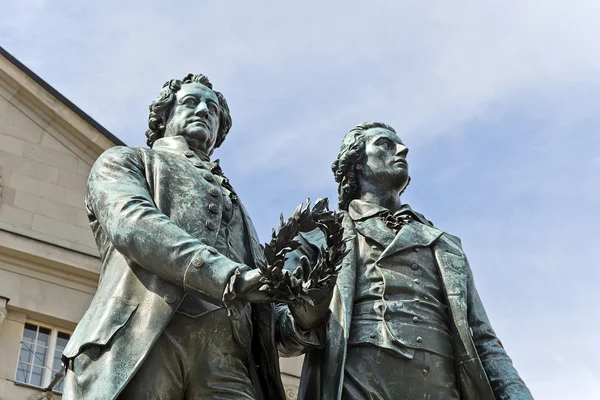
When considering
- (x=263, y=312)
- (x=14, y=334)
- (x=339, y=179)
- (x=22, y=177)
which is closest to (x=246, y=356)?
(x=263, y=312)

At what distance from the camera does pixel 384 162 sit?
31.3 feet

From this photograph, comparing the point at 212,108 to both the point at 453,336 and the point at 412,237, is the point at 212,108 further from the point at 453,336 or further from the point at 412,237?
the point at 453,336

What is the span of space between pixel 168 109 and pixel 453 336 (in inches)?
89.8

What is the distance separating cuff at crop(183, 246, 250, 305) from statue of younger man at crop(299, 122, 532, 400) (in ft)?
3.36

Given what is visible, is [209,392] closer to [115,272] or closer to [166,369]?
[166,369]

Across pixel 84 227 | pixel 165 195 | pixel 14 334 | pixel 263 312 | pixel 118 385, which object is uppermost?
pixel 84 227

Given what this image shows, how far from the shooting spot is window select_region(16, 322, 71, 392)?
24.1 meters

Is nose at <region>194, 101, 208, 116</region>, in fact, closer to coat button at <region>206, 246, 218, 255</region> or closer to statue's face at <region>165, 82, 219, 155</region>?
statue's face at <region>165, 82, 219, 155</region>

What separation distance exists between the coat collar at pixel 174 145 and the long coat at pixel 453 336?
100cm

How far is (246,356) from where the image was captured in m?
8.08

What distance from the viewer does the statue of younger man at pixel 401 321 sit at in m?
8.38

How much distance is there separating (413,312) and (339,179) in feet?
4.52

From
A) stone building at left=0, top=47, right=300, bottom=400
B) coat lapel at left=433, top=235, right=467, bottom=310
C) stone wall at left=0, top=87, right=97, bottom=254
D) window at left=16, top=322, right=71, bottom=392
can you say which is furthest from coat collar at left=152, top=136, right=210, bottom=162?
stone wall at left=0, top=87, right=97, bottom=254

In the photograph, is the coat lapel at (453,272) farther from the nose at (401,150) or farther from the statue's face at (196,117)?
the statue's face at (196,117)
